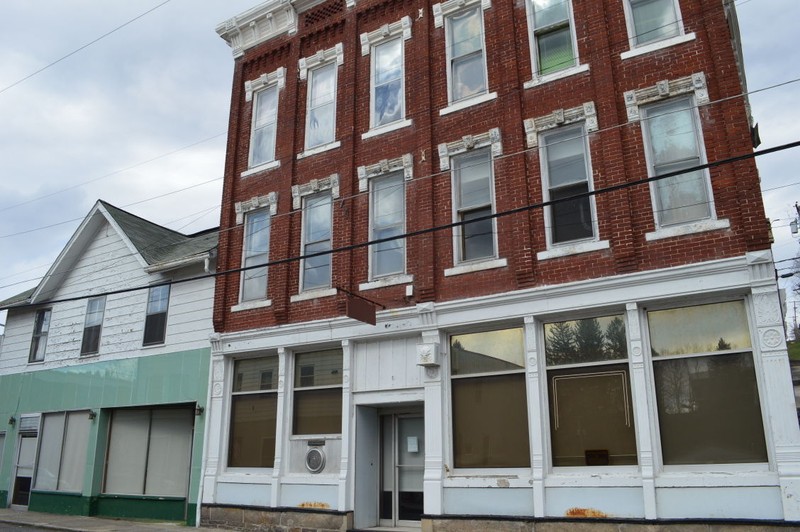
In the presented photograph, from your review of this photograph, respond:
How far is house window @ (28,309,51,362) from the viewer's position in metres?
21.5

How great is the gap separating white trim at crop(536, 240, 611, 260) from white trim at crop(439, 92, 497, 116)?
12.0 ft

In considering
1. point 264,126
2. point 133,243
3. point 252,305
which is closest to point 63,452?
point 133,243

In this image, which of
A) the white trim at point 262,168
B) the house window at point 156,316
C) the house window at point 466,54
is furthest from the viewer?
the house window at point 156,316

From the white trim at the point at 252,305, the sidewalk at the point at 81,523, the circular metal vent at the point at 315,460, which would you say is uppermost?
the white trim at the point at 252,305

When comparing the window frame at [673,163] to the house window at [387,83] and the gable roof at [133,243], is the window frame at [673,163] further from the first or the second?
the gable roof at [133,243]

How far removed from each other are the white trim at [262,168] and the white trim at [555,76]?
270 inches

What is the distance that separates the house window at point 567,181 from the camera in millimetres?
12258

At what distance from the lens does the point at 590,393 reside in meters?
11.5

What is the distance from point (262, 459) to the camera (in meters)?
15.2

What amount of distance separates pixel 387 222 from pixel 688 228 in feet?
20.9

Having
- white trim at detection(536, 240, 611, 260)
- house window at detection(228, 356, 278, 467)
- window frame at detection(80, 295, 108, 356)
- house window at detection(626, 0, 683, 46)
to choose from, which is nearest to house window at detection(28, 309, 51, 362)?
window frame at detection(80, 295, 108, 356)

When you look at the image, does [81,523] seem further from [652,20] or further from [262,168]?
[652,20]

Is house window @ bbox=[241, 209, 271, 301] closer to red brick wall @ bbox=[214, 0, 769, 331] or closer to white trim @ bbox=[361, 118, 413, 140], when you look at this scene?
red brick wall @ bbox=[214, 0, 769, 331]

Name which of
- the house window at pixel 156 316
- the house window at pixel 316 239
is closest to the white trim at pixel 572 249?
the house window at pixel 316 239
